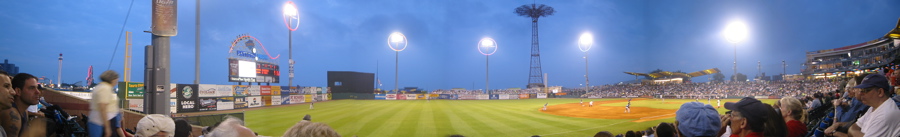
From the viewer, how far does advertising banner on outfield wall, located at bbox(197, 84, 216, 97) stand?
27809mm

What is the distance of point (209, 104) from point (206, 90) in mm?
1125

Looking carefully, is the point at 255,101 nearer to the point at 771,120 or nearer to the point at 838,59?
the point at 771,120

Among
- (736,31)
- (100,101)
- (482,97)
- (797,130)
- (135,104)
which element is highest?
(736,31)

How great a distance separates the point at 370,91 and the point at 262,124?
98.6ft

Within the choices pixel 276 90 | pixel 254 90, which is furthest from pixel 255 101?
pixel 276 90

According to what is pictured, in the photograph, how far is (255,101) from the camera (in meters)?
33.8

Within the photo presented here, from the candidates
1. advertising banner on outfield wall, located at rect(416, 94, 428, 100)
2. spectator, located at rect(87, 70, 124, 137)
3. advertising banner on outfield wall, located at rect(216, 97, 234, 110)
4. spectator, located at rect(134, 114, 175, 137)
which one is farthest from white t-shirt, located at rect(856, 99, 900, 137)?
advertising banner on outfield wall, located at rect(416, 94, 428, 100)

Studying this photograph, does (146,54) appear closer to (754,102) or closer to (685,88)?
(754,102)

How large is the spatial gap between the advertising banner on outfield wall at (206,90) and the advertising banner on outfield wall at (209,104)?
1.13ft

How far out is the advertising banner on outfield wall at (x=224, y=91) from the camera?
29.4 m

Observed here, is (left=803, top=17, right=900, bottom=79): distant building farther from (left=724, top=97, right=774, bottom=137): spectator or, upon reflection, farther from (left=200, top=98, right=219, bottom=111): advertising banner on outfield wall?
(left=200, top=98, right=219, bottom=111): advertising banner on outfield wall

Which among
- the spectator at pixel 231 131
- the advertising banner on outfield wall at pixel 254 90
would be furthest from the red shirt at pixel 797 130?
the advertising banner on outfield wall at pixel 254 90

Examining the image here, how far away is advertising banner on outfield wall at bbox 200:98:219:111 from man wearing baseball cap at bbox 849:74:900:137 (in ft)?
105

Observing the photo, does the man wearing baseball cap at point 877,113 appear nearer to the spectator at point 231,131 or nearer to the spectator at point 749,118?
the spectator at point 749,118
